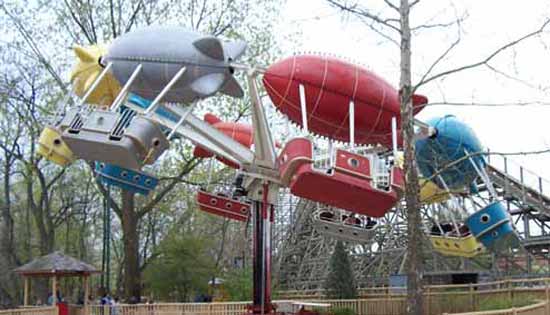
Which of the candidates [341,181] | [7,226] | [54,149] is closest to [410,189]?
[341,181]

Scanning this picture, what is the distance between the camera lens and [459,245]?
75.7 feet

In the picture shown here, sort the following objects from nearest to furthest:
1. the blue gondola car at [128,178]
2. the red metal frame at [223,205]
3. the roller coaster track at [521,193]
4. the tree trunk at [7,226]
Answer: the blue gondola car at [128,178] → the red metal frame at [223,205] → the roller coaster track at [521,193] → the tree trunk at [7,226]

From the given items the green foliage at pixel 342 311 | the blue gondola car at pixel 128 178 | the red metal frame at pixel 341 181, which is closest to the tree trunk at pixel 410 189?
the red metal frame at pixel 341 181

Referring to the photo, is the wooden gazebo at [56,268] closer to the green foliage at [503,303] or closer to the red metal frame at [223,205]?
the red metal frame at [223,205]

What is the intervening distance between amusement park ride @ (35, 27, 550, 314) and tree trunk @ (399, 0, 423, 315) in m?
2.63

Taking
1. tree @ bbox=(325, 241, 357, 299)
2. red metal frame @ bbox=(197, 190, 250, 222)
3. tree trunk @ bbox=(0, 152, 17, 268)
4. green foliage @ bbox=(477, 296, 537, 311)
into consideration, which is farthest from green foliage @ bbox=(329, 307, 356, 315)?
tree trunk @ bbox=(0, 152, 17, 268)

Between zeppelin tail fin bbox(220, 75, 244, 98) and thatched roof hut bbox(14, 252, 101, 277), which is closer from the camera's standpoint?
zeppelin tail fin bbox(220, 75, 244, 98)

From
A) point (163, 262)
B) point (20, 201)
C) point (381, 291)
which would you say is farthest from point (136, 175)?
point (20, 201)

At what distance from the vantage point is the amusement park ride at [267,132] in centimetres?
1689

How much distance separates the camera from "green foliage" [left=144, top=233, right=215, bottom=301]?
4034 centimetres

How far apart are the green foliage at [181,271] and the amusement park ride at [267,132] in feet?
57.7

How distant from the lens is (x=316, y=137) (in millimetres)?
19844

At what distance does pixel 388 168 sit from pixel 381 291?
11.9 metres

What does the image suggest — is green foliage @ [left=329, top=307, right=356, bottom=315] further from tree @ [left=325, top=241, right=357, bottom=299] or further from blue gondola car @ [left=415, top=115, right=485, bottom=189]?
blue gondola car @ [left=415, top=115, right=485, bottom=189]
